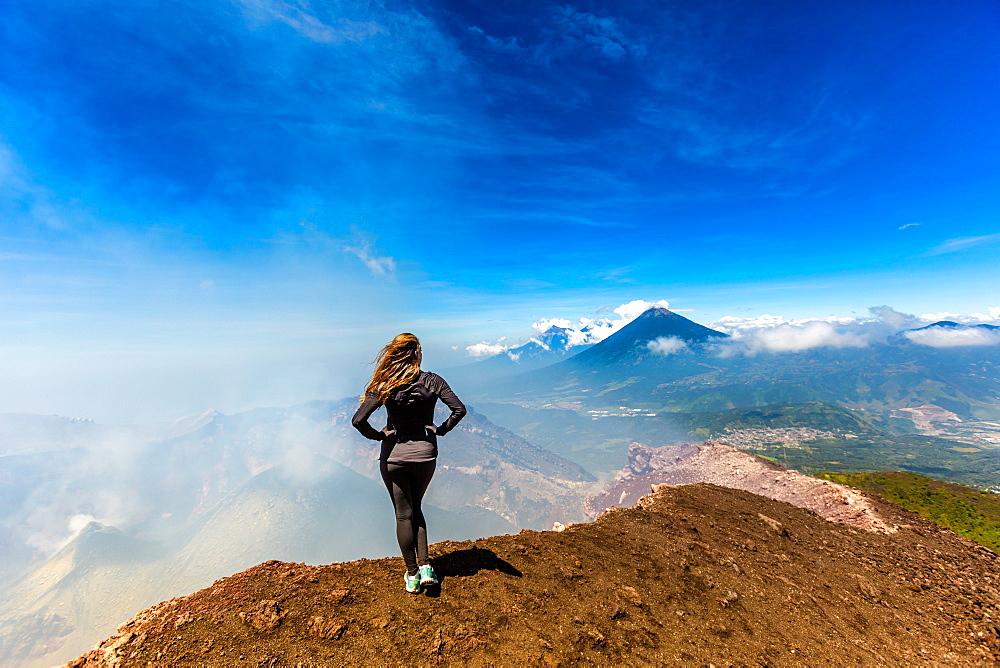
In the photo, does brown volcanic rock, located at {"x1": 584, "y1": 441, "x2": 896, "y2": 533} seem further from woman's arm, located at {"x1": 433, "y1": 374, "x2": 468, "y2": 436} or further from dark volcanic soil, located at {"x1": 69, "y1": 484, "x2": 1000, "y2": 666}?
woman's arm, located at {"x1": 433, "y1": 374, "x2": 468, "y2": 436}

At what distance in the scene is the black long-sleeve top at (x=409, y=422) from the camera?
5785 millimetres

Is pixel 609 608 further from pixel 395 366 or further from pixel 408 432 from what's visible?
pixel 395 366

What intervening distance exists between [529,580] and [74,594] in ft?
1003

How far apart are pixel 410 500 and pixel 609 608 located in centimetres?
431

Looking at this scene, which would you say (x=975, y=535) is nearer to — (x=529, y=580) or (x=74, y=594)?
(x=529, y=580)

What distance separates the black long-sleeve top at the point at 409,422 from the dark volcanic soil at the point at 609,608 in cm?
243

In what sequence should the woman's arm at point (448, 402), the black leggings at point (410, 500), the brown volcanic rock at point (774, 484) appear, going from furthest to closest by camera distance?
1. the brown volcanic rock at point (774, 484)
2. the woman's arm at point (448, 402)
3. the black leggings at point (410, 500)

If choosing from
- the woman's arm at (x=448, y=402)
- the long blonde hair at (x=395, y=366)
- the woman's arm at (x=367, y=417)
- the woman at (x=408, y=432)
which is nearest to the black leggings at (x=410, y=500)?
the woman at (x=408, y=432)

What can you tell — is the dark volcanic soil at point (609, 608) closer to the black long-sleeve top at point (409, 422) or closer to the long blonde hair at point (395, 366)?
the black long-sleeve top at point (409, 422)

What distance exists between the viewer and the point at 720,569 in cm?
956

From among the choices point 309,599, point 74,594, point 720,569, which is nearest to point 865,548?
point 720,569

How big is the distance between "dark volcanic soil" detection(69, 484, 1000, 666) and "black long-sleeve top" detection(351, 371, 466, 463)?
2.43 metres

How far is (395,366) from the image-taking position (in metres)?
6.01

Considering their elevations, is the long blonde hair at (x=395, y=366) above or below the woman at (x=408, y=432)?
above
